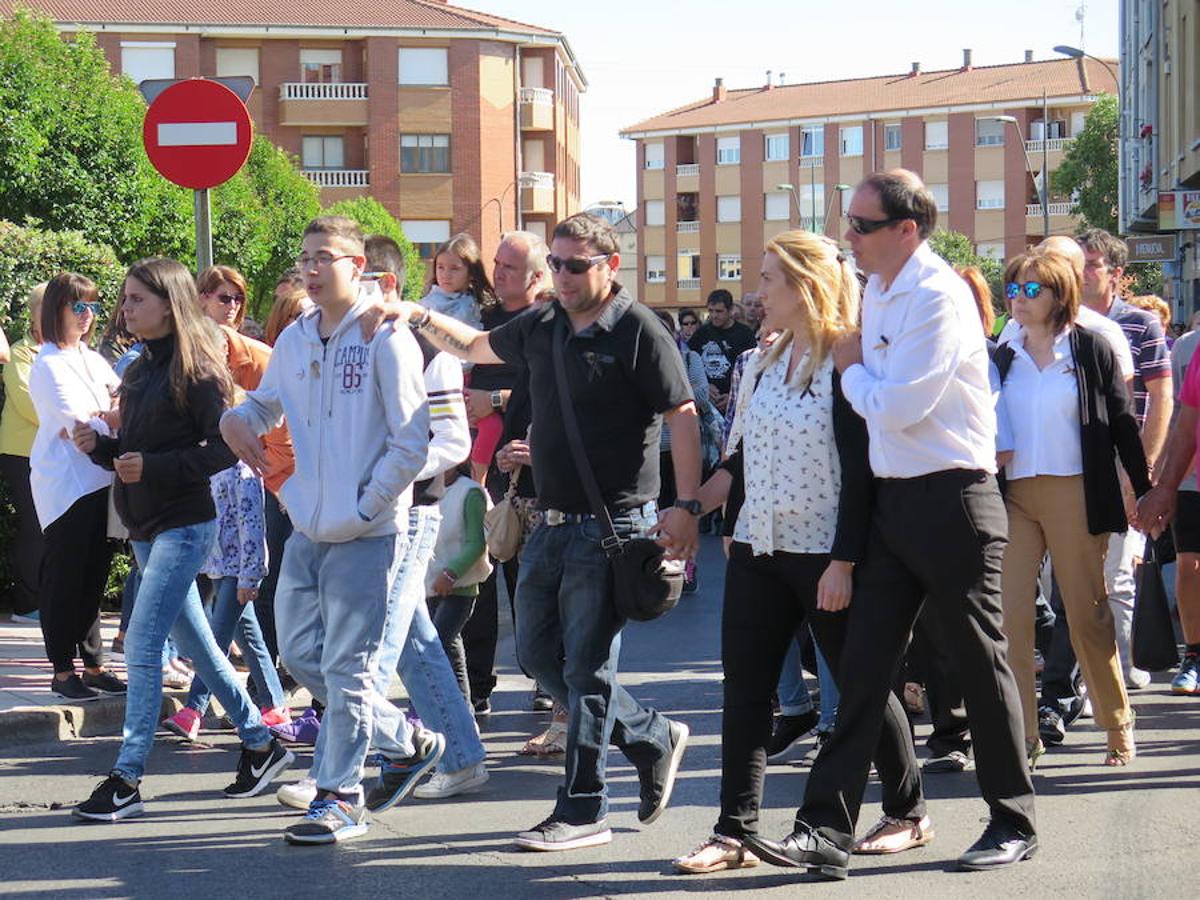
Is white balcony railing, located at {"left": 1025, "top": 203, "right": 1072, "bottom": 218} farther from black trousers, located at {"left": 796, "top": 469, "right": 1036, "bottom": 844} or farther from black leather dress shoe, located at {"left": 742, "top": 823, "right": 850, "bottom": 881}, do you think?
black leather dress shoe, located at {"left": 742, "top": 823, "right": 850, "bottom": 881}

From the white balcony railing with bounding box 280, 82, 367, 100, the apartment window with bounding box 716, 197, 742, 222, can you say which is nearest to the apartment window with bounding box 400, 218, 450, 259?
the white balcony railing with bounding box 280, 82, 367, 100

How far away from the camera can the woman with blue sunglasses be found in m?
8.02

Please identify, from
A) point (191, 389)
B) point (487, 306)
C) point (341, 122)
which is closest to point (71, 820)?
point (191, 389)

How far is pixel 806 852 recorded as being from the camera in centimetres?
536

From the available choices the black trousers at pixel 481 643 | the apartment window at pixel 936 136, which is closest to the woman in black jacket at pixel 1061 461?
the black trousers at pixel 481 643

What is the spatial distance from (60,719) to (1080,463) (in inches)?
171

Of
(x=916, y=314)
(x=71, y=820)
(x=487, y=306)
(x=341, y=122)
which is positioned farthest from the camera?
(x=341, y=122)

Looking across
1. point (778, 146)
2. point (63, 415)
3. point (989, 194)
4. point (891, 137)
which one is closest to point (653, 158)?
point (778, 146)

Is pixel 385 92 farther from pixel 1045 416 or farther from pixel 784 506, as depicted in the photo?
pixel 784 506

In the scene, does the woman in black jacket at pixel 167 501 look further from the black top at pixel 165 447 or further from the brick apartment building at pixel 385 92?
the brick apartment building at pixel 385 92

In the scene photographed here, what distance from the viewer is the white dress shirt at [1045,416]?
6.71m

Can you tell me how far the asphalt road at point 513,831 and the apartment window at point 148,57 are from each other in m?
60.3

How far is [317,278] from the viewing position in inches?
234

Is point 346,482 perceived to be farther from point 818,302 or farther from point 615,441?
point 818,302
